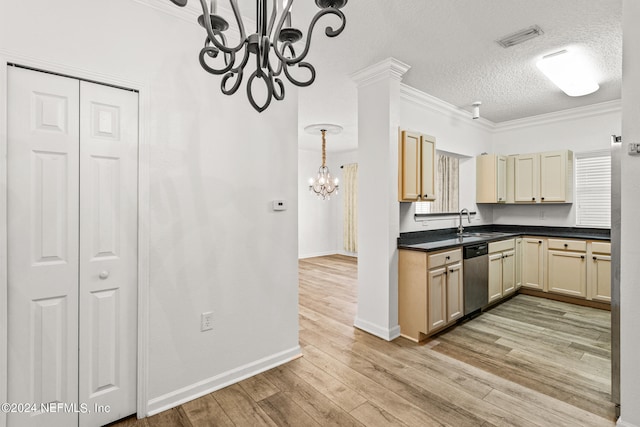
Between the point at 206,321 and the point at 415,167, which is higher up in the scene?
the point at 415,167

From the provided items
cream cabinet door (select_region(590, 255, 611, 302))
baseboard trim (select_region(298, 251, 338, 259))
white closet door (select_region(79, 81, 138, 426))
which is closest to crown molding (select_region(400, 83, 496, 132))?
cream cabinet door (select_region(590, 255, 611, 302))

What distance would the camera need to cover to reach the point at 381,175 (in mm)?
3223

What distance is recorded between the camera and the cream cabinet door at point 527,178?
466cm

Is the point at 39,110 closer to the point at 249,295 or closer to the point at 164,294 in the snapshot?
the point at 164,294

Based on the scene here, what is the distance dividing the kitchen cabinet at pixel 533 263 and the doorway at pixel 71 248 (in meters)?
5.05

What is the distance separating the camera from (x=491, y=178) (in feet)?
15.7

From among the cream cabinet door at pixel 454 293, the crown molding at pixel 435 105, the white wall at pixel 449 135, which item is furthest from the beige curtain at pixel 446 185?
the cream cabinet door at pixel 454 293

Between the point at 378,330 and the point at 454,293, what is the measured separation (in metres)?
0.92

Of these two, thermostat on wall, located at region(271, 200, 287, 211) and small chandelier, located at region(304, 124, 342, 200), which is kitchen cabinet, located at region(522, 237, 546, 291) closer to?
small chandelier, located at region(304, 124, 342, 200)

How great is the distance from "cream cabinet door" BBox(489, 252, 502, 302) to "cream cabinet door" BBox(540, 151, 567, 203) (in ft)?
4.35

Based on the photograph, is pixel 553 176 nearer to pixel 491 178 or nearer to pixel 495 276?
pixel 491 178

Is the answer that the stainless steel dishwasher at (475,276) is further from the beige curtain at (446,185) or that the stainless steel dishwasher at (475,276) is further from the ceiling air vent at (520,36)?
the ceiling air vent at (520,36)

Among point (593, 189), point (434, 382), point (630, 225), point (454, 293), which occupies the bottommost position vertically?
point (434, 382)

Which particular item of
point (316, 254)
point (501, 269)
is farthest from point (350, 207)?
point (501, 269)
